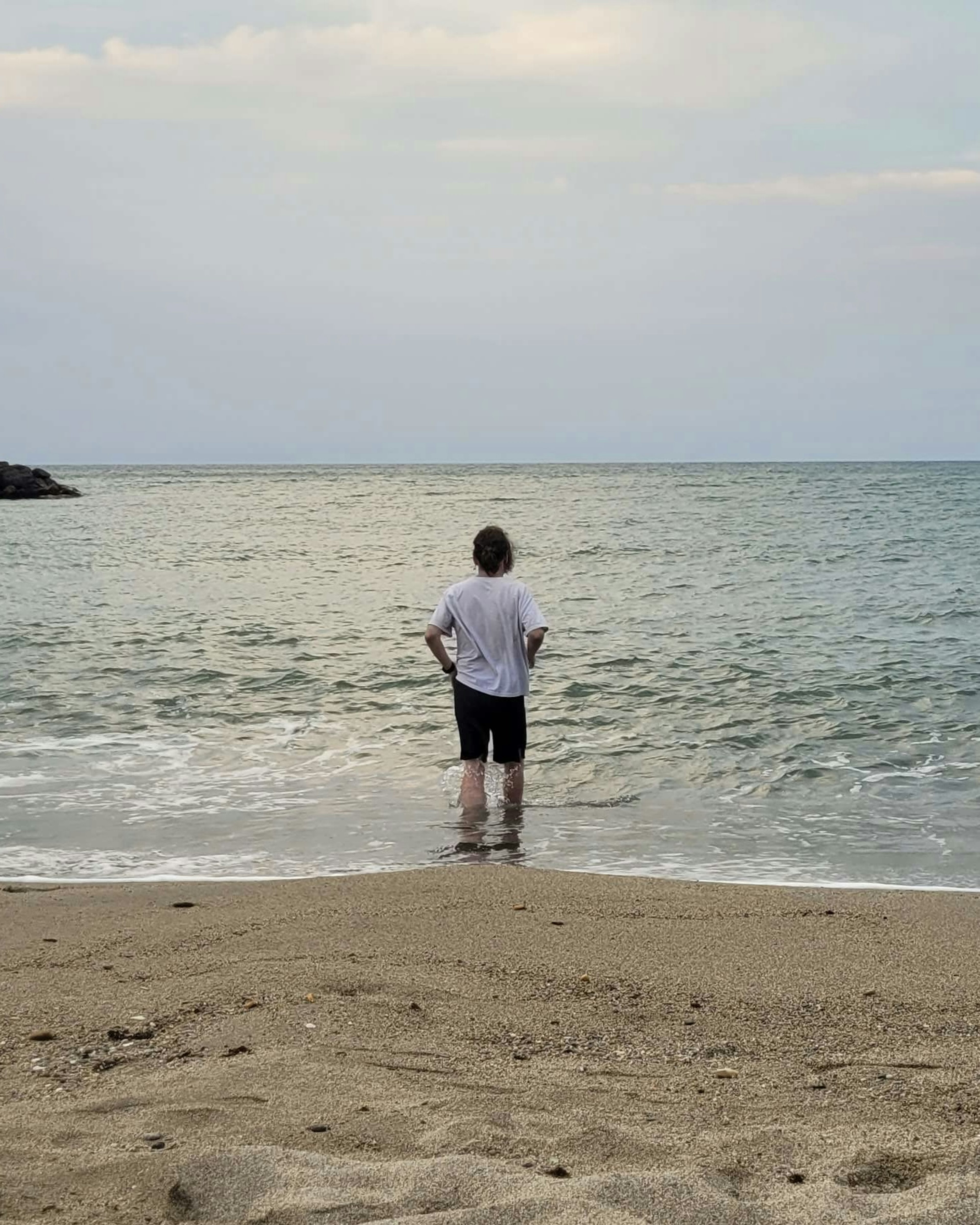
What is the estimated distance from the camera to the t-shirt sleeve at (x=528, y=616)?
25.0 ft

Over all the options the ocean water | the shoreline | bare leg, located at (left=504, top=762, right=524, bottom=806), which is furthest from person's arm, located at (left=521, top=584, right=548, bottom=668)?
the shoreline

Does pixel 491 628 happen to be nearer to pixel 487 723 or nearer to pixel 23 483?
pixel 487 723

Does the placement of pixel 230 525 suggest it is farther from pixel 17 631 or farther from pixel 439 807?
pixel 439 807

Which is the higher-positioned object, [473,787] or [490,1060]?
[490,1060]

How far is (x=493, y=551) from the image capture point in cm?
758

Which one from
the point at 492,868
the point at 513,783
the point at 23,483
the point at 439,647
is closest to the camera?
the point at 492,868

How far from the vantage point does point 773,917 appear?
5086 mm

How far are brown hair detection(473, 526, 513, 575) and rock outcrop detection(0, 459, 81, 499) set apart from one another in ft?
225

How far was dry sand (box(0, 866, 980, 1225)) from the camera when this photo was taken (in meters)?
2.55

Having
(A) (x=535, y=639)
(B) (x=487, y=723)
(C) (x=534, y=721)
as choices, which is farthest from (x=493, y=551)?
(C) (x=534, y=721)

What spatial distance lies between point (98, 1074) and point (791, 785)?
6192 millimetres

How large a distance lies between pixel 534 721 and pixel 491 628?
10.3 ft

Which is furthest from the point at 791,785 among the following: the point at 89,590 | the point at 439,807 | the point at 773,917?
the point at 89,590

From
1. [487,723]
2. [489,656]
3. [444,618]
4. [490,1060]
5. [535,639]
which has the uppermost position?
[444,618]
